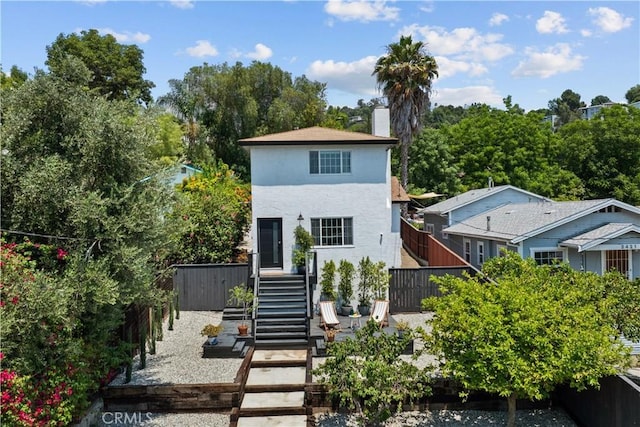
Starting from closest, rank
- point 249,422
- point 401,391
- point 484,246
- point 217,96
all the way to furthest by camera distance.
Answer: point 401,391 → point 249,422 → point 484,246 → point 217,96

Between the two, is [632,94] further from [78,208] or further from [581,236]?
[78,208]

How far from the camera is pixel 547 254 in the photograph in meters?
18.6

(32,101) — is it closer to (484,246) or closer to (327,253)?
(327,253)

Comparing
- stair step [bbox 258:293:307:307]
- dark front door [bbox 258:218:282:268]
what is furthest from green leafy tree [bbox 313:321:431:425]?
dark front door [bbox 258:218:282:268]

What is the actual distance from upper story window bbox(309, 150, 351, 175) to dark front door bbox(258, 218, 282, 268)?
242 cm

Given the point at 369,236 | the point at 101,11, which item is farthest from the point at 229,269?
the point at 101,11

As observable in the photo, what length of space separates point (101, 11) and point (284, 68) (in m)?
30.4

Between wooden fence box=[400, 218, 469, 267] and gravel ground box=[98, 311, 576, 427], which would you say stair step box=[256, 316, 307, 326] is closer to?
gravel ground box=[98, 311, 576, 427]

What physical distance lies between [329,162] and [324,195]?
127 cm

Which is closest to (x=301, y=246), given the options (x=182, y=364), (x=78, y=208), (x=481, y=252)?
(x=182, y=364)

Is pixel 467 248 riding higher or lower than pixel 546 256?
higher

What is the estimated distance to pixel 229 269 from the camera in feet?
56.0

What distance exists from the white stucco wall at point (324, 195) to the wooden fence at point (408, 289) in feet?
4.27

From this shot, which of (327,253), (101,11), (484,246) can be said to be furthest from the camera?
(484,246)
